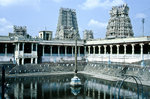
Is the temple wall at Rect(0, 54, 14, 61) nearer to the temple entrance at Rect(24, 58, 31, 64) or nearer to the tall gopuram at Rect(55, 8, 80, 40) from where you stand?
the temple entrance at Rect(24, 58, 31, 64)

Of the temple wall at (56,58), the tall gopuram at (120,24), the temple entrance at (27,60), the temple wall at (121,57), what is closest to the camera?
the temple wall at (121,57)

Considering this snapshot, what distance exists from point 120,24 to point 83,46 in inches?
876

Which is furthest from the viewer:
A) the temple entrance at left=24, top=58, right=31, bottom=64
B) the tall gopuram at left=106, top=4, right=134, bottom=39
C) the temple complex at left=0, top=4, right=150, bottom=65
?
the tall gopuram at left=106, top=4, right=134, bottom=39

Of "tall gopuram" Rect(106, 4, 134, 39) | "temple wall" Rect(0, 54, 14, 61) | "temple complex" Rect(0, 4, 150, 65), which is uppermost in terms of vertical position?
"tall gopuram" Rect(106, 4, 134, 39)

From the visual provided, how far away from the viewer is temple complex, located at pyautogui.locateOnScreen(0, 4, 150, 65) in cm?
5794

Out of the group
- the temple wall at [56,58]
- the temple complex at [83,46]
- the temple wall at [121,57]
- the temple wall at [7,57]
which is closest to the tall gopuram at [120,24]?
the temple complex at [83,46]

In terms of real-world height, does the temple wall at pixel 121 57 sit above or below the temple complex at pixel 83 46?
below

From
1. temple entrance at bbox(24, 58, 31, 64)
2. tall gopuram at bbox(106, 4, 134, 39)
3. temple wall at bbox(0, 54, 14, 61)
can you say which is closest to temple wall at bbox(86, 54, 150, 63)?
tall gopuram at bbox(106, 4, 134, 39)

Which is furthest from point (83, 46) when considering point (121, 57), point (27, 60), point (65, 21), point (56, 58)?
point (65, 21)

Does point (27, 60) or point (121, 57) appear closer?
point (121, 57)

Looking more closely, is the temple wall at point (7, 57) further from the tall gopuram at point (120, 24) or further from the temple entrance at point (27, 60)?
the tall gopuram at point (120, 24)

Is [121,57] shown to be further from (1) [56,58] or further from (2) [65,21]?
(2) [65,21]

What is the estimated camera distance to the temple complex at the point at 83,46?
190 ft

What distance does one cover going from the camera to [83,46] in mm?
76062
